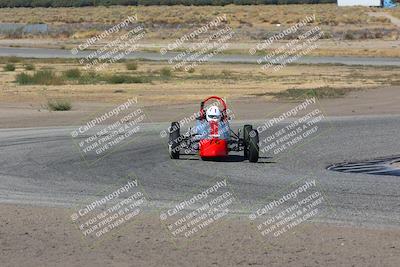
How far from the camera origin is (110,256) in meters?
11.9

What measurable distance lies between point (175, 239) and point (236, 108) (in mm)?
22002

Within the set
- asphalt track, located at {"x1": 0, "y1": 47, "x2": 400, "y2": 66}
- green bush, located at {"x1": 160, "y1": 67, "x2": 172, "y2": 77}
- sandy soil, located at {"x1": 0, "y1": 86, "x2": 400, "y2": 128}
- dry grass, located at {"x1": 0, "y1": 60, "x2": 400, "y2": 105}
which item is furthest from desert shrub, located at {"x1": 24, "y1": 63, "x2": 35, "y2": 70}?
sandy soil, located at {"x1": 0, "y1": 86, "x2": 400, "y2": 128}

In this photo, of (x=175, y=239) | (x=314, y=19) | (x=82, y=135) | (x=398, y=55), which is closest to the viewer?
(x=175, y=239)

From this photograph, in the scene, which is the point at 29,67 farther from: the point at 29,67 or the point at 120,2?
the point at 120,2

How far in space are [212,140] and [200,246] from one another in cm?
806

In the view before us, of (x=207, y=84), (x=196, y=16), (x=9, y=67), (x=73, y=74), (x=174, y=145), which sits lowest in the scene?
(x=207, y=84)

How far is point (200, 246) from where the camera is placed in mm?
12383

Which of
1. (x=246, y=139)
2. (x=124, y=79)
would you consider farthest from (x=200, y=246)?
(x=124, y=79)

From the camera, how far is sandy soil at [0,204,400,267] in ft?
38.0

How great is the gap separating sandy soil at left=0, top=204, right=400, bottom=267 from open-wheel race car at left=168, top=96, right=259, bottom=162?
20.8ft

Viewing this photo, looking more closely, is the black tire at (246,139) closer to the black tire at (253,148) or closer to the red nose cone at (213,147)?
the black tire at (253,148)

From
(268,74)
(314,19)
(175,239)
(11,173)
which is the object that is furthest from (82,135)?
(314,19)

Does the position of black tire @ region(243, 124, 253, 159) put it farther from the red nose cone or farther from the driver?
the red nose cone

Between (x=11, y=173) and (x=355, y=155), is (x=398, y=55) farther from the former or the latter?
(x=11, y=173)
